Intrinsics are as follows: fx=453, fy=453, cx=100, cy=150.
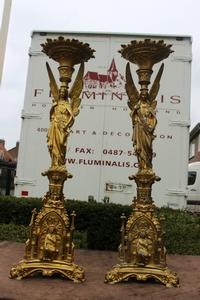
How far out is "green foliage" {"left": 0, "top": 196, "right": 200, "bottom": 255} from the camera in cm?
839

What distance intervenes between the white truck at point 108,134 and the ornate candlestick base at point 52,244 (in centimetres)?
392

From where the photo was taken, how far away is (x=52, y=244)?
19.4 ft

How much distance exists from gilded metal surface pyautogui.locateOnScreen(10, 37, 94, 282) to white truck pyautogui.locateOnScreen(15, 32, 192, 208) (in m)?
3.79

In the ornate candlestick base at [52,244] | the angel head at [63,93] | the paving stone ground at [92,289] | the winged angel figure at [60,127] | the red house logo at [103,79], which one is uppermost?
the red house logo at [103,79]

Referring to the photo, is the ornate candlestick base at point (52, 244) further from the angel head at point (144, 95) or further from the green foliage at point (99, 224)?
the green foliage at point (99, 224)

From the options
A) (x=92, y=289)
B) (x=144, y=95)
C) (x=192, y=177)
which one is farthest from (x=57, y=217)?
(x=192, y=177)

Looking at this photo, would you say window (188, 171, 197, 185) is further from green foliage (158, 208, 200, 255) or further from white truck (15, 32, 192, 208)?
white truck (15, 32, 192, 208)

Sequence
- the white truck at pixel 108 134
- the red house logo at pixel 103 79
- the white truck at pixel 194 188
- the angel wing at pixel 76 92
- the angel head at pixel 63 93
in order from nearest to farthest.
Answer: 1. the angel head at pixel 63 93
2. the angel wing at pixel 76 92
3. the white truck at pixel 108 134
4. the red house logo at pixel 103 79
5. the white truck at pixel 194 188

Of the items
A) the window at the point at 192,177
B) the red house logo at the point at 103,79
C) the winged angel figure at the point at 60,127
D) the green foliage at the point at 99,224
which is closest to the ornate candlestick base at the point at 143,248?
the winged angel figure at the point at 60,127

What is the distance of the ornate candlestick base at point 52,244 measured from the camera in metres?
5.90

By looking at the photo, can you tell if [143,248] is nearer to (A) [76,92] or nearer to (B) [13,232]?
(A) [76,92]

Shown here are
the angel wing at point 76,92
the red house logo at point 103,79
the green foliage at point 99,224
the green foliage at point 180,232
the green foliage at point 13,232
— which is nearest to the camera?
the angel wing at point 76,92

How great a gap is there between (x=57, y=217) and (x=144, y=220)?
45.6 inches

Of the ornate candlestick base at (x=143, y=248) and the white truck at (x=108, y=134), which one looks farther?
the white truck at (x=108, y=134)
